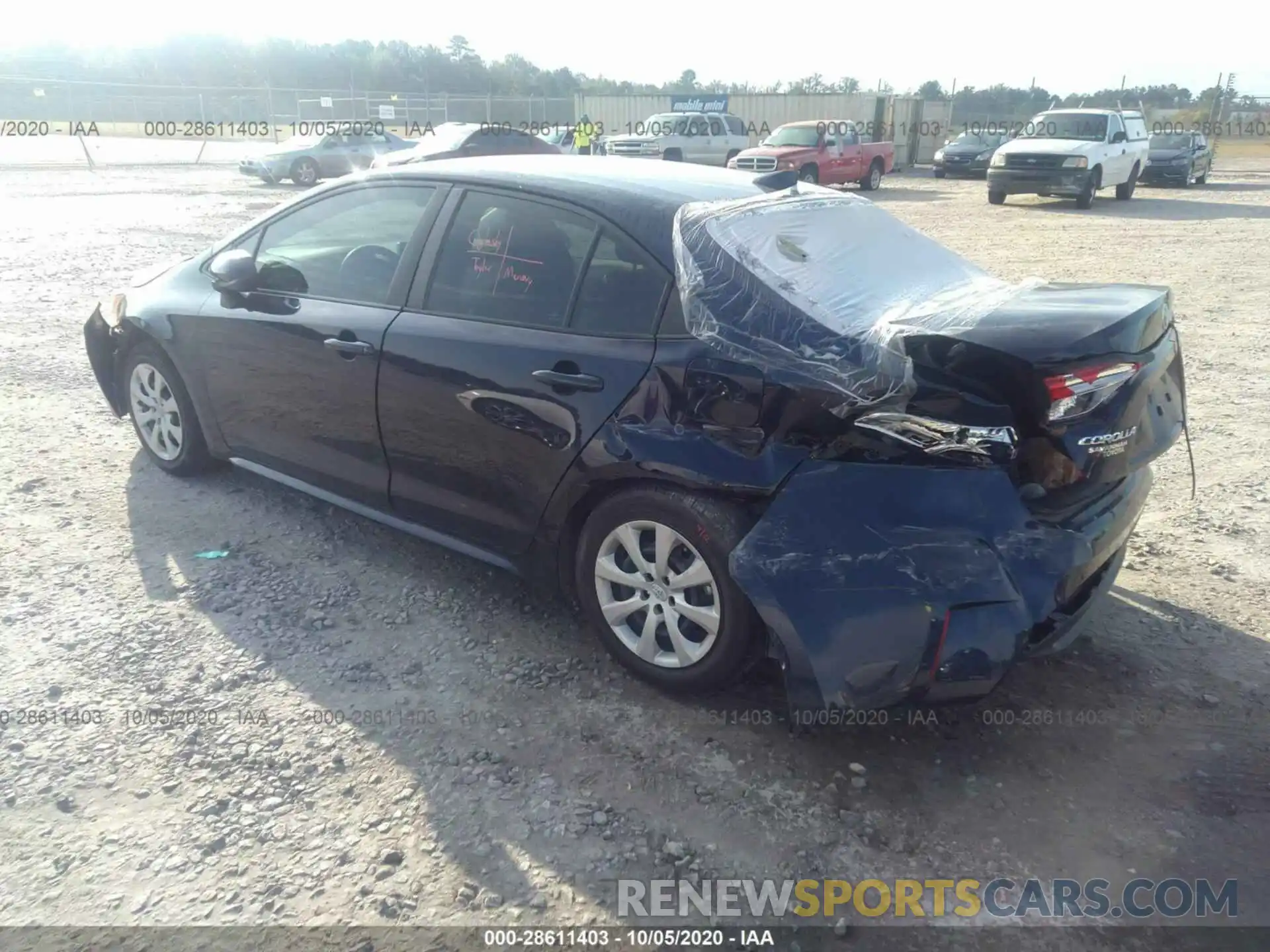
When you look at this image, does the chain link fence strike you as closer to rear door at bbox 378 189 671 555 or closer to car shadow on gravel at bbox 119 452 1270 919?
rear door at bbox 378 189 671 555

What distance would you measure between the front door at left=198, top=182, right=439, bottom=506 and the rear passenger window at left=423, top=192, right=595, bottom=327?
19 cm

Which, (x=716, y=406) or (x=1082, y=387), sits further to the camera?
(x=716, y=406)

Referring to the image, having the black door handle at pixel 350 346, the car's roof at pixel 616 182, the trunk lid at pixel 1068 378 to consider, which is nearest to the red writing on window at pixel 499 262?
the car's roof at pixel 616 182

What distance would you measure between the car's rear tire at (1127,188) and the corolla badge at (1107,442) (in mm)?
21048

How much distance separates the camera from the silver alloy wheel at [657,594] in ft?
10.1

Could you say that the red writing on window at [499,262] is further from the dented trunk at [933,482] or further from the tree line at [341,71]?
the tree line at [341,71]

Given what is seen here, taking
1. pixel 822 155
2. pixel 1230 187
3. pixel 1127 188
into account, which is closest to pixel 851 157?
pixel 822 155

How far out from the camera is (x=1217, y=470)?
5.14 metres

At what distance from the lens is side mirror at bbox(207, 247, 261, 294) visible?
417cm

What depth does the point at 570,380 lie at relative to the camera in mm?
3211

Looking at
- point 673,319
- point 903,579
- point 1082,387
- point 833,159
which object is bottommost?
point 903,579

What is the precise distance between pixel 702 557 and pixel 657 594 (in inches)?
10.3

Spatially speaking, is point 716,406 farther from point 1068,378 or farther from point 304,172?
point 304,172

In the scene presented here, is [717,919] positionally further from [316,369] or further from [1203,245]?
[1203,245]
